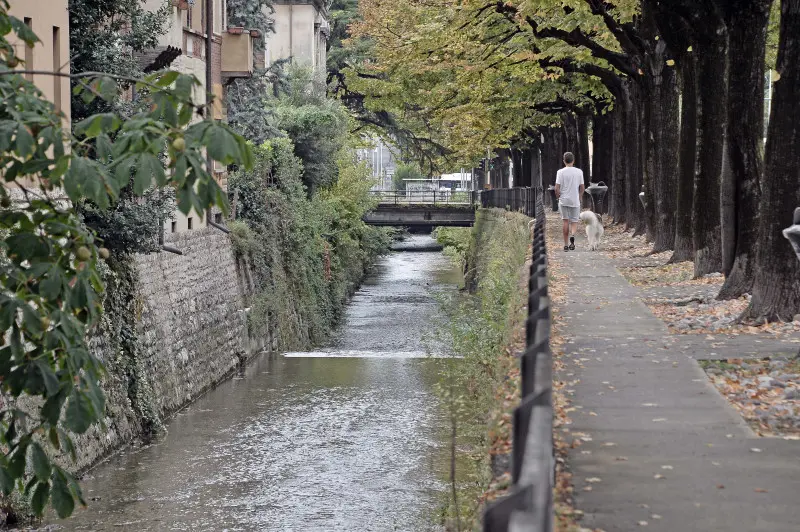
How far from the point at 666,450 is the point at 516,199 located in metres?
39.1

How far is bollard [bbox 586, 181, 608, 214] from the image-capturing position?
41.5 metres

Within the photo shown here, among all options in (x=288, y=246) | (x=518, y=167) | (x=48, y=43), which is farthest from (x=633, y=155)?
(x=518, y=167)

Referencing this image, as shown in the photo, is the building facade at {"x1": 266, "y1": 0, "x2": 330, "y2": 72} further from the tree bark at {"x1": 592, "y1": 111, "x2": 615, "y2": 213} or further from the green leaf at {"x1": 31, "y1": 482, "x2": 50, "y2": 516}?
the green leaf at {"x1": 31, "y1": 482, "x2": 50, "y2": 516}

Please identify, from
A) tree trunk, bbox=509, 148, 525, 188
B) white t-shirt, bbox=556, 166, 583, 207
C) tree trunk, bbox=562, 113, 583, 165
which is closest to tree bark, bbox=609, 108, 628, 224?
tree trunk, bbox=562, 113, 583, 165

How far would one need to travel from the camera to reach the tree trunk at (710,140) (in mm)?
19344

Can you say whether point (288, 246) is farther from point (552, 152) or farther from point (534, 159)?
point (534, 159)

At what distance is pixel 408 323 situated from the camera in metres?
45.5

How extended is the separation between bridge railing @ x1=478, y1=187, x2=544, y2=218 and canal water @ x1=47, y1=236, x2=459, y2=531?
26.9ft

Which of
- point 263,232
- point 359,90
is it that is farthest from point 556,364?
point 359,90

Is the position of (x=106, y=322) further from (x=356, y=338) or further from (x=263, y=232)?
(x=356, y=338)

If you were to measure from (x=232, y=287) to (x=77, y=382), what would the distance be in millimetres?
23161

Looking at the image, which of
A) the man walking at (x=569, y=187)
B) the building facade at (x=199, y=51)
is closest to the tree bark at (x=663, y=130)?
the man walking at (x=569, y=187)

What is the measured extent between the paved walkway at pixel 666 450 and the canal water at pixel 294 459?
3.39 meters

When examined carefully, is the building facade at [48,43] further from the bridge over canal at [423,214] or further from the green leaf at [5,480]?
the bridge over canal at [423,214]
